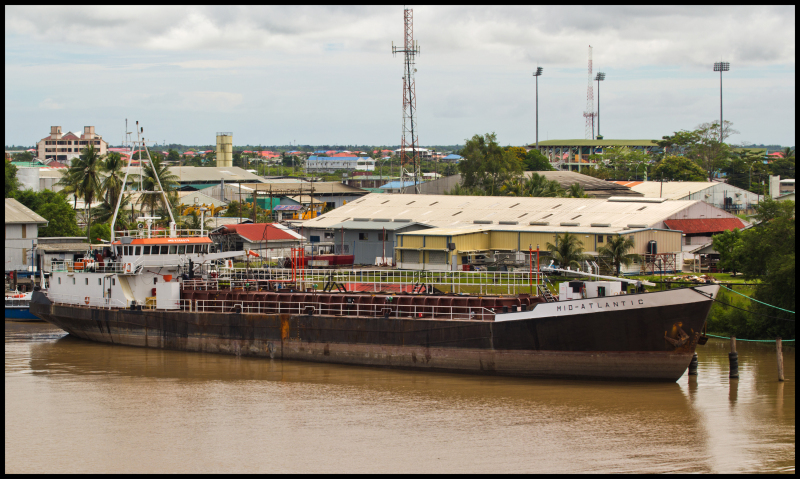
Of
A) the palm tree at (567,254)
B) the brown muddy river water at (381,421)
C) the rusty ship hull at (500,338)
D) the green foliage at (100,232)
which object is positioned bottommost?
the brown muddy river water at (381,421)

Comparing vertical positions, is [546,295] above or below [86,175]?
below

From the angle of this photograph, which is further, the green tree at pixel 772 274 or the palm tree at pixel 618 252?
the palm tree at pixel 618 252

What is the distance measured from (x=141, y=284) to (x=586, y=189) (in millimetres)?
58776

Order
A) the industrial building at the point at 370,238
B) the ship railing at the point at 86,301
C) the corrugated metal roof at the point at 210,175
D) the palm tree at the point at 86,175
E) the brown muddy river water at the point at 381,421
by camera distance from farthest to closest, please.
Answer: the corrugated metal roof at the point at 210,175, the palm tree at the point at 86,175, the industrial building at the point at 370,238, the ship railing at the point at 86,301, the brown muddy river water at the point at 381,421

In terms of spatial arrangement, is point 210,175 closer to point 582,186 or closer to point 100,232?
point 582,186

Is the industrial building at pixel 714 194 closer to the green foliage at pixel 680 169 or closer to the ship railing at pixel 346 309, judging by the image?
the green foliage at pixel 680 169

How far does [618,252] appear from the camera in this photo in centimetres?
4697

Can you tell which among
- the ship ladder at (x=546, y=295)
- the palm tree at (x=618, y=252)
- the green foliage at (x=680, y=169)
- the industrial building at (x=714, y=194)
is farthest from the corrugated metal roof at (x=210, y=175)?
the ship ladder at (x=546, y=295)

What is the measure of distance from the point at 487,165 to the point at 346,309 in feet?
163

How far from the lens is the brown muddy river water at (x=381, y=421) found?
21.7 meters

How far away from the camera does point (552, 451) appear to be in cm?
2227

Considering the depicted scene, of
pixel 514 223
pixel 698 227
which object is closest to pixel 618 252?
pixel 514 223

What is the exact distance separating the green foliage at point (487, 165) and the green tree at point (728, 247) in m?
33.2

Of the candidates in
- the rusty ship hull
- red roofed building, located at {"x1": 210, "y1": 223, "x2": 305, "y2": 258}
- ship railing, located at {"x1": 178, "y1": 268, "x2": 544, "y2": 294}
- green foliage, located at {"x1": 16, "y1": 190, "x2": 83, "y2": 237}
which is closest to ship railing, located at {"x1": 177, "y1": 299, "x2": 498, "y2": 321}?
the rusty ship hull
